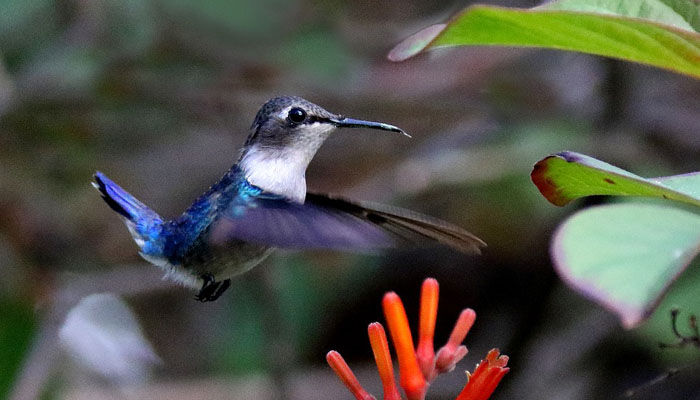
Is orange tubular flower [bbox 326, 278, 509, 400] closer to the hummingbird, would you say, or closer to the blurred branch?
the hummingbird

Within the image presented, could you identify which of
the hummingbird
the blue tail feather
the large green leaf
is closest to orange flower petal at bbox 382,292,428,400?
the hummingbird

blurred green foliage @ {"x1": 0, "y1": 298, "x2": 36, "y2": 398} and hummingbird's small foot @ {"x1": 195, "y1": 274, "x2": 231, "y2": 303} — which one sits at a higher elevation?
hummingbird's small foot @ {"x1": 195, "y1": 274, "x2": 231, "y2": 303}

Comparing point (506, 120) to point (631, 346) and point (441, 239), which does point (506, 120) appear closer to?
point (631, 346)

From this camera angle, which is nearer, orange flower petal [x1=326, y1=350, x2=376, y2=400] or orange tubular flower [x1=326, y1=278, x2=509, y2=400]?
orange tubular flower [x1=326, y1=278, x2=509, y2=400]

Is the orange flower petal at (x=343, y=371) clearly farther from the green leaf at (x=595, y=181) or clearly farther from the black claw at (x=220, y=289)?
the black claw at (x=220, y=289)

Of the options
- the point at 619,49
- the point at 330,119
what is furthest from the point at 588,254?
the point at 330,119

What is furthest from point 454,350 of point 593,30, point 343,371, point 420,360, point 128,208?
point 128,208
